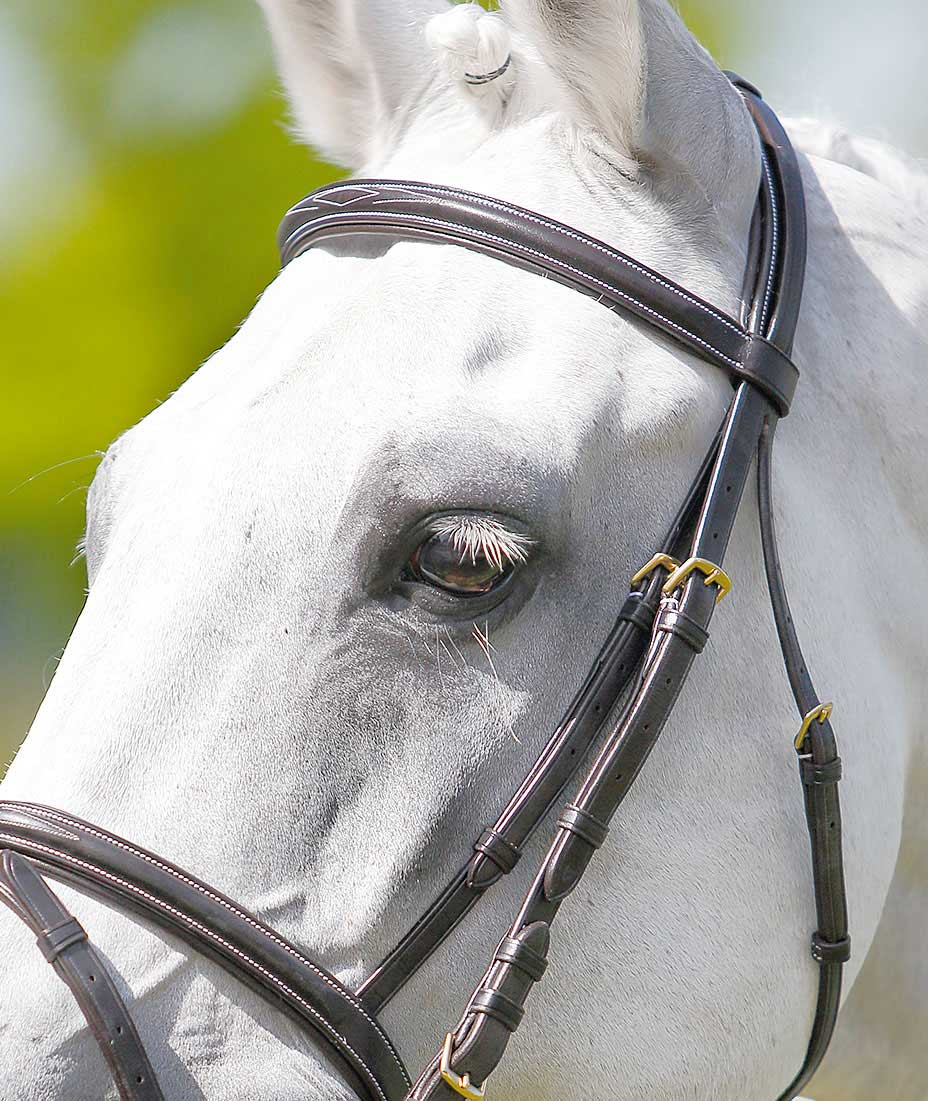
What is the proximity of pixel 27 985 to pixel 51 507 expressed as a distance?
488 cm

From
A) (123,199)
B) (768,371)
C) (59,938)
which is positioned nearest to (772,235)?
(768,371)

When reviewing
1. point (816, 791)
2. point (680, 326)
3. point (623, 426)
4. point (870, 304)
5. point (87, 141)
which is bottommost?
point (816, 791)

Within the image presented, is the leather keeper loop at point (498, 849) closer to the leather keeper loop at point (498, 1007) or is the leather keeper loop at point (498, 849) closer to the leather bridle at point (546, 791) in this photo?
the leather bridle at point (546, 791)

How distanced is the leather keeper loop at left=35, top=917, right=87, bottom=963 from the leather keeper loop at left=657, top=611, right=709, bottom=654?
0.68 m

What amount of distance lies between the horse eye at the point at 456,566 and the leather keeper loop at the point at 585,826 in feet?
0.84

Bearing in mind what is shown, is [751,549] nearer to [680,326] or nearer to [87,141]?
[680,326]

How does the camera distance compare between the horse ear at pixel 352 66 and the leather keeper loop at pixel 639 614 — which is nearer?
the leather keeper loop at pixel 639 614

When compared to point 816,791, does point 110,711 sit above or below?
below

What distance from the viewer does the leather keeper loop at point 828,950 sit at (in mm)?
1392

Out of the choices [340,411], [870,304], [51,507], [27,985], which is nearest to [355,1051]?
[27,985]

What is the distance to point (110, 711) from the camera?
4.02ft

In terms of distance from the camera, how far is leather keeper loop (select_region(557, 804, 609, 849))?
122cm

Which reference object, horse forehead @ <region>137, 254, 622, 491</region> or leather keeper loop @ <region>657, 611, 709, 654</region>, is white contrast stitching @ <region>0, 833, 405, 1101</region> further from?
leather keeper loop @ <region>657, 611, 709, 654</region>

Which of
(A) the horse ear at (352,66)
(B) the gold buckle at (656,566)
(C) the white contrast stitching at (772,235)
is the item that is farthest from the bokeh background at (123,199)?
(B) the gold buckle at (656,566)
